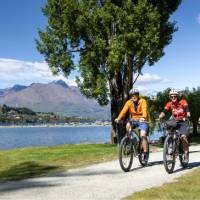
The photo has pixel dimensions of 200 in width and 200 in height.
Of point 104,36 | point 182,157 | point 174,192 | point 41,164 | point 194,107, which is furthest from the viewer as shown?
point 194,107

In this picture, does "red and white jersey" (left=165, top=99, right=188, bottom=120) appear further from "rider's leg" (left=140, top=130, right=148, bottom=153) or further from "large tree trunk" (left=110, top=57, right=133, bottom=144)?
"large tree trunk" (left=110, top=57, right=133, bottom=144)

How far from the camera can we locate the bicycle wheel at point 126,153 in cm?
1309

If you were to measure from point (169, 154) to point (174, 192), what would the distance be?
3.59 metres

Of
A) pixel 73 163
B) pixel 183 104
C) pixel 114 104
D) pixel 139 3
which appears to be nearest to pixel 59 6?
pixel 139 3

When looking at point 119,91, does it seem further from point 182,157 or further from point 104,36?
point 182,157

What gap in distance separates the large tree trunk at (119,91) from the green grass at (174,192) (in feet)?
59.8

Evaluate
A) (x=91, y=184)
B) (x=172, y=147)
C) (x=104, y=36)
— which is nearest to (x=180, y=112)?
(x=172, y=147)

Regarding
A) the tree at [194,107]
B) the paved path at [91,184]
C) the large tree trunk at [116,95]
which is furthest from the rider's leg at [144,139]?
the tree at [194,107]

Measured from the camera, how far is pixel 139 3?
26.6 metres

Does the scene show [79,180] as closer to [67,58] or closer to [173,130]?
[173,130]

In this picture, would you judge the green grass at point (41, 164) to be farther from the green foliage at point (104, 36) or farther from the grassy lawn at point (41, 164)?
the green foliage at point (104, 36)

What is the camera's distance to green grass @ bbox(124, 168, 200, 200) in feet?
30.1

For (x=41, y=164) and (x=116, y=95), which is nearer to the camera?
(x=41, y=164)

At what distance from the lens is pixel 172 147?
1331 centimetres
